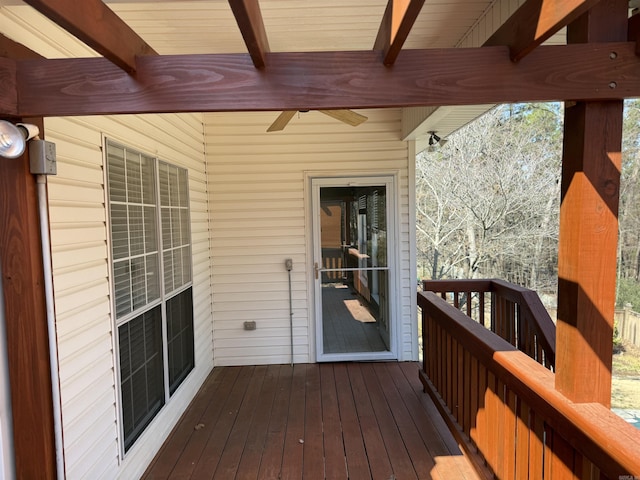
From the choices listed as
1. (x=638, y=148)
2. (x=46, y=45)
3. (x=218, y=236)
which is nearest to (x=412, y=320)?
(x=218, y=236)

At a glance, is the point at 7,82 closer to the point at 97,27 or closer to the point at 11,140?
the point at 11,140

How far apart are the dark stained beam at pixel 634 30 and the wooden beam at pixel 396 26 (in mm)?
839

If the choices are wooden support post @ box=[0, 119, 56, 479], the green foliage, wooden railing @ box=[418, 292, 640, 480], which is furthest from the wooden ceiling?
the green foliage

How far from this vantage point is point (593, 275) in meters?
1.27

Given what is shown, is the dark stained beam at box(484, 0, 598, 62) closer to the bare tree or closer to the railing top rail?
the railing top rail

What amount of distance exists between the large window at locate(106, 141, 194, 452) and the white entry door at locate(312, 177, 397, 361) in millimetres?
1460

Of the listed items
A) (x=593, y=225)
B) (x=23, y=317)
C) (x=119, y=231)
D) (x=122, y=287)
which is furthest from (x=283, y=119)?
(x=593, y=225)

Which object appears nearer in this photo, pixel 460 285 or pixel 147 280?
pixel 147 280

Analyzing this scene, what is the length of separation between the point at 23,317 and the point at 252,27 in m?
1.44

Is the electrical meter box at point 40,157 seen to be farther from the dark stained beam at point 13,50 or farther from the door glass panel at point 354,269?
the door glass panel at point 354,269

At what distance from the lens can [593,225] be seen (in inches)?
49.7

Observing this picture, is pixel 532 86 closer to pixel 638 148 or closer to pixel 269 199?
pixel 269 199

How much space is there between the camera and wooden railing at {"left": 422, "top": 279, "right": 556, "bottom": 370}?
253 centimetres

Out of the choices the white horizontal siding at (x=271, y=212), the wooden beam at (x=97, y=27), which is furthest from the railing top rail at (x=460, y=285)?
the wooden beam at (x=97, y=27)
